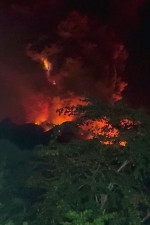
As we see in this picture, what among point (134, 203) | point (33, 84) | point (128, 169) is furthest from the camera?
point (33, 84)

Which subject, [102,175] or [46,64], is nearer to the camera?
[102,175]

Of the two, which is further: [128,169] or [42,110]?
[42,110]

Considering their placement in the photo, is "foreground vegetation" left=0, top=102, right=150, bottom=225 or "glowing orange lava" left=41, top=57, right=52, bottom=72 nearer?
"foreground vegetation" left=0, top=102, right=150, bottom=225

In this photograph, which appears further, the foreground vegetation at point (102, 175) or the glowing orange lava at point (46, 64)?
the glowing orange lava at point (46, 64)

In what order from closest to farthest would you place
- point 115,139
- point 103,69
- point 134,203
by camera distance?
point 134,203, point 115,139, point 103,69

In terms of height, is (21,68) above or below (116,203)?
above

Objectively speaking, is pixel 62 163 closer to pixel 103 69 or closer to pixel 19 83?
pixel 103 69

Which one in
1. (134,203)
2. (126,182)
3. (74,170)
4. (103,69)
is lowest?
(134,203)

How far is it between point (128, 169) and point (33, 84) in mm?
27326

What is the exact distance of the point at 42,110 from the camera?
35.5m

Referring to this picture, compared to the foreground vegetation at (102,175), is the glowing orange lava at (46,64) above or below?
Result: above

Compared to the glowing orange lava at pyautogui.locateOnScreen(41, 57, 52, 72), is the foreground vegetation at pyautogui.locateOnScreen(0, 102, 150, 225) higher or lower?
lower

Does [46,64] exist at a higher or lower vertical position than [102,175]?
higher

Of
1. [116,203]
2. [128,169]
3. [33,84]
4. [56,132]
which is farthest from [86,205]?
[33,84]
